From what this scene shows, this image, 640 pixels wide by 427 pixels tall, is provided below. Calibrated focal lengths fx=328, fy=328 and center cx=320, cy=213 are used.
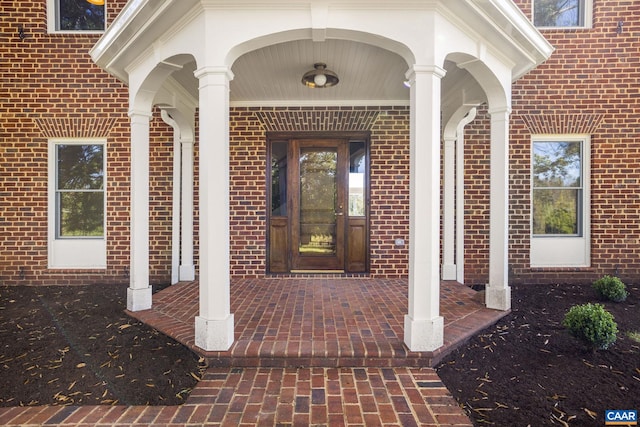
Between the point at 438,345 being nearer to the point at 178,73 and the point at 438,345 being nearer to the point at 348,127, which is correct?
the point at 348,127

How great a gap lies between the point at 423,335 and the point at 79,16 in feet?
21.3

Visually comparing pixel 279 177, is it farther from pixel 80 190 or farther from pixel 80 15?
pixel 80 15

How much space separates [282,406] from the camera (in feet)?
7.06

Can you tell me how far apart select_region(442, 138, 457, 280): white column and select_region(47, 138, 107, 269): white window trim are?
205 inches

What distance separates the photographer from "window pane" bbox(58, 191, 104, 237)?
5.16 metres

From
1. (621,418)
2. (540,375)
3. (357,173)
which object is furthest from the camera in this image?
(357,173)

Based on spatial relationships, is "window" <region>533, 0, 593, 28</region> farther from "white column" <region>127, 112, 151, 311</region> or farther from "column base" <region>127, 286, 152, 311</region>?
"column base" <region>127, 286, 152, 311</region>

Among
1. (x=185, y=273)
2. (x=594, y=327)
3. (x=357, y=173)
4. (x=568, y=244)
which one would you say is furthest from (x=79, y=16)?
(x=568, y=244)

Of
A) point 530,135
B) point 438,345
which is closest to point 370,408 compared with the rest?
point 438,345

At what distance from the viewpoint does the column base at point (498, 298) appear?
146 inches

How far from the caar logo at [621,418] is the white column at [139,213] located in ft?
13.7

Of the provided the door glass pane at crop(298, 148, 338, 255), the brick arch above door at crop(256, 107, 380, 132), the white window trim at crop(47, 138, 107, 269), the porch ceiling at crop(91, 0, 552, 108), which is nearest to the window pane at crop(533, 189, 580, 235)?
the porch ceiling at crop(91, 0, 552, 108)

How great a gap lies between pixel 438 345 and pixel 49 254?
18.6 ft

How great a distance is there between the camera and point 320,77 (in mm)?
3812
